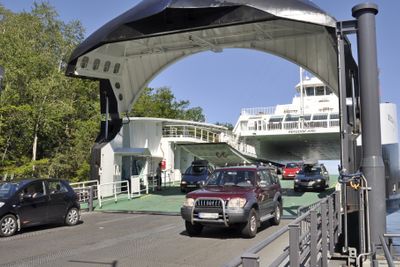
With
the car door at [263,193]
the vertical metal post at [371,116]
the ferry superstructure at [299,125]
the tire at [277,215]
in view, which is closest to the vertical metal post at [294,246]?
the vertical metal post at [371,116]

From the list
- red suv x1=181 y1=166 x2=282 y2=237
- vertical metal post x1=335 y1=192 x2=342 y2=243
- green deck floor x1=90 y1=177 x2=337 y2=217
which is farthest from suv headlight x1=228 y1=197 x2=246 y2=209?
green deck floor x1=90 y1=177 x2=337 y2=217

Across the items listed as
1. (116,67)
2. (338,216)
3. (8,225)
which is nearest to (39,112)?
(116,67)

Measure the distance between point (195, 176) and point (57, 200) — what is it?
12.8 meters

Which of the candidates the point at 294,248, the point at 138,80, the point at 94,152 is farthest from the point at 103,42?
the point at 294,248

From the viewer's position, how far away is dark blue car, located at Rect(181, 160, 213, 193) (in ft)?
84.7

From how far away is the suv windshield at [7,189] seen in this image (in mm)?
12680

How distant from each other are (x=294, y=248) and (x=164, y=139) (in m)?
29.8

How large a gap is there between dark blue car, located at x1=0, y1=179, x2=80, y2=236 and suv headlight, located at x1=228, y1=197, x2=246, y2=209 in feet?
19.4

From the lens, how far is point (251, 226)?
11.2 m

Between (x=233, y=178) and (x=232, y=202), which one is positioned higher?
(x=233, y=178)

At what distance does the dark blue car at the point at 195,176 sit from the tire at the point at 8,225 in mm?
13420

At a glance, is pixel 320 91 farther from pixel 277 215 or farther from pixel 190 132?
pixel 277 215

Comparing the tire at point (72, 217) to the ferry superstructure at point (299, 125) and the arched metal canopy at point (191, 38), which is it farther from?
the ferry superstructure at point (299, 125)

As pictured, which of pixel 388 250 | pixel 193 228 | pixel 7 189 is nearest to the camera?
pixel 388 250
